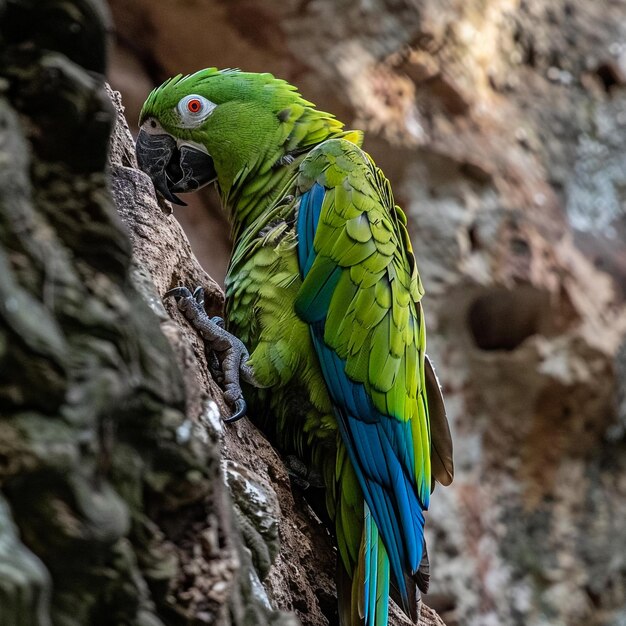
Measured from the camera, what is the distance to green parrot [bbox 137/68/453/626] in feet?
5.34

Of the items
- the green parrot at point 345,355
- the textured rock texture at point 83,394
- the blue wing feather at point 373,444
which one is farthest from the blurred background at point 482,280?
the textured rock texture at point 83,394

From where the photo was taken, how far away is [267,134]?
1988 mm

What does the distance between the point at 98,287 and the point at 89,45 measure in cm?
26

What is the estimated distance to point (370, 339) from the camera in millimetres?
1715

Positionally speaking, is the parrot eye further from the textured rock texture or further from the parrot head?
the textured rock texture

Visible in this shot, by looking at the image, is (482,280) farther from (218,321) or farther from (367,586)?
(367,586)

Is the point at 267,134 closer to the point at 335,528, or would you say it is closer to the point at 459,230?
the point at 335,528

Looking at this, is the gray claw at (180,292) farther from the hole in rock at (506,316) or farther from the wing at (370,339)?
the hole in rock at (506,316)

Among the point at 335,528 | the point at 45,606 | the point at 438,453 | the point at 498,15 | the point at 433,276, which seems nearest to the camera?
the point at 45,606

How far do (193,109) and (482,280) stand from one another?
1722 mm

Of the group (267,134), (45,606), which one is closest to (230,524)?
(45,606)

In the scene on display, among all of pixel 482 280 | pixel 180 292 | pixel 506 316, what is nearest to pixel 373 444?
pixel 180 292

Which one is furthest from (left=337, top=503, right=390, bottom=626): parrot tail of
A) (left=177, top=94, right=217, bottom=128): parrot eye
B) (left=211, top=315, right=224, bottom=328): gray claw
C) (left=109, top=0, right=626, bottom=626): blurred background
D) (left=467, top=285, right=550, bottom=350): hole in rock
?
(left=467, top=285, right=550, bottom=350): hole in rock

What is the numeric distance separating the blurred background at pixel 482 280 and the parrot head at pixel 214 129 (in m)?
1.48
